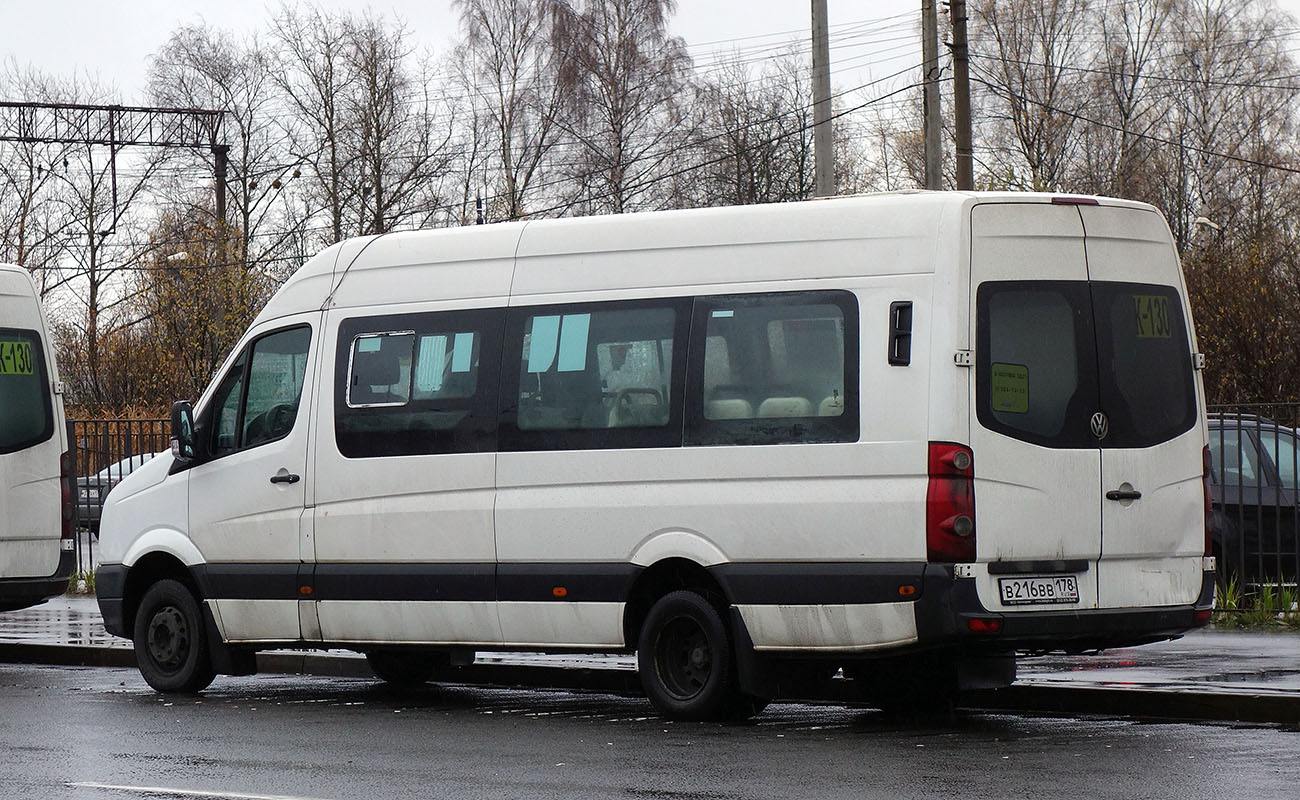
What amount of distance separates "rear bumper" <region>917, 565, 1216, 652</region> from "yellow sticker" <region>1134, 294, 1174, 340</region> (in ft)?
4.17

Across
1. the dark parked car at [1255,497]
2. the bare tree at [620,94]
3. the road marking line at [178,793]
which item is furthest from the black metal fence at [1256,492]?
the bare tree at [620,94]

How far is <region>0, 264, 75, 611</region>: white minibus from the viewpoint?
47.5 ft

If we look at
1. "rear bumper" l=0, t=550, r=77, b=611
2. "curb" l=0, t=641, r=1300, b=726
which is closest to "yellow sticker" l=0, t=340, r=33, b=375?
"rear bumper" l=0, t=550, r=77, b=611

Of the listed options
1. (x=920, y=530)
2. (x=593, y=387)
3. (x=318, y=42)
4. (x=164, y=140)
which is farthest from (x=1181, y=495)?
(x=318, y=42)

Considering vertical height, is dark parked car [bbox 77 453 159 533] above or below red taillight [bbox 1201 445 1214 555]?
above

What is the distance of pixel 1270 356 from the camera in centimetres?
2936

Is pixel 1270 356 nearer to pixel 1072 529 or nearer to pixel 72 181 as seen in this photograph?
pixel 1072 529

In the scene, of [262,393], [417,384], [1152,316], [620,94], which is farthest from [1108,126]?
[1152,316]

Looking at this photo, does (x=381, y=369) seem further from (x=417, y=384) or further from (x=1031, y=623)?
(x=1031, y=623)

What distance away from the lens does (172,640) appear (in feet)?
40.4

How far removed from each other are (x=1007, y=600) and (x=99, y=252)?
47146mm

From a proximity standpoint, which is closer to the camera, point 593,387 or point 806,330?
point 806,330

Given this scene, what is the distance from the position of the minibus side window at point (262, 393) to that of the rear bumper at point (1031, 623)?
13.6 ft

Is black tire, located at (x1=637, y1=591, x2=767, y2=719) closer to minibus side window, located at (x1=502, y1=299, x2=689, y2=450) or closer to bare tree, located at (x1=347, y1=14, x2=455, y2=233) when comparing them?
minibus side window, located at (x1=502, y1=299, x2=689, y2=450)
